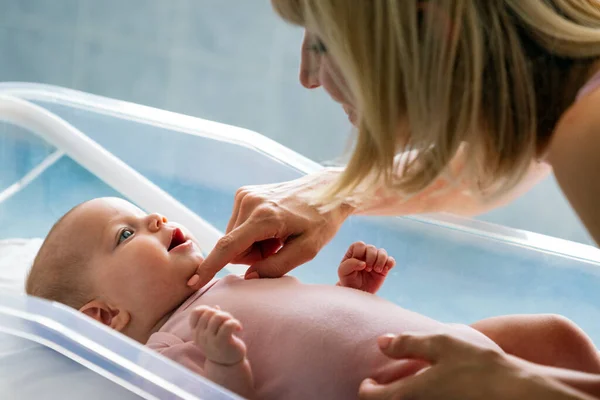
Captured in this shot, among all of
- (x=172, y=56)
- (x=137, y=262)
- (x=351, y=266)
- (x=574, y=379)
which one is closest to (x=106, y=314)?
(x=137, y=262)

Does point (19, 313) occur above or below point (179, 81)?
above

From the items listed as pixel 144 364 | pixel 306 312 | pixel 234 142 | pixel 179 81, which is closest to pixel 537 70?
pixel 306 312

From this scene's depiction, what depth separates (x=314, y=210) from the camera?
0.97m

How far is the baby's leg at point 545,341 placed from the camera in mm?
857

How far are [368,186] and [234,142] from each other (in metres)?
0.60

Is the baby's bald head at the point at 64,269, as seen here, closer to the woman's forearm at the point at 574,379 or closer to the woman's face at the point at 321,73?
the woman's face at the point at 321,73

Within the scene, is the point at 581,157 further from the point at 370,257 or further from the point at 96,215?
the point at 96,215

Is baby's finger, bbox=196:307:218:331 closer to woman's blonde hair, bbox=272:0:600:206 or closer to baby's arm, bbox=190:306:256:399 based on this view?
baby's arm, bbox=190:306:256:399

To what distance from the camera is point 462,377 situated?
65 centimetres

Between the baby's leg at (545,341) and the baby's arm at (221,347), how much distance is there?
1.02 ft

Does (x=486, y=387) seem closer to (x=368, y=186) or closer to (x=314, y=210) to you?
(x=368, y=186)

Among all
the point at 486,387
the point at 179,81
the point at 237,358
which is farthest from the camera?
the point at 179,81

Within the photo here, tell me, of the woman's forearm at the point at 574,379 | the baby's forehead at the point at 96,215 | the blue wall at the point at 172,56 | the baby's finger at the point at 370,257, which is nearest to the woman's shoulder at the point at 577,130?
the woman's forearm at the point at 574,379

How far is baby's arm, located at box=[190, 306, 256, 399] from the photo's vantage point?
731mm
